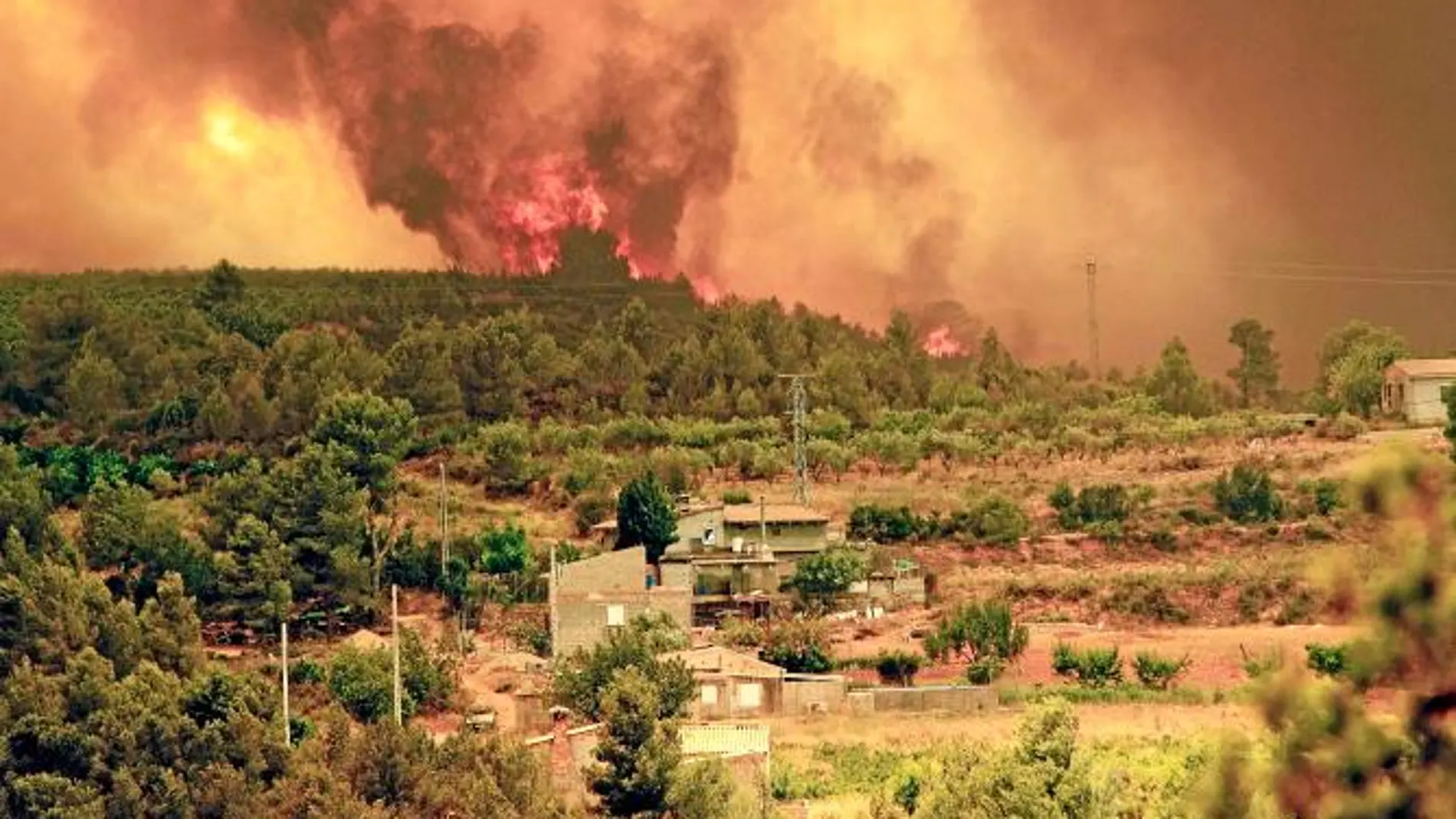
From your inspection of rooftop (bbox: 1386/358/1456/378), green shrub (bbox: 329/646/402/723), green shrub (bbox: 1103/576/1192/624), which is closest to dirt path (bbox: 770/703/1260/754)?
green shrub (bbox: 329/646/402/723)

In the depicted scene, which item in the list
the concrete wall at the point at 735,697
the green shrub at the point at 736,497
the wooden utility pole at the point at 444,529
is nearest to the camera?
the concrete wall at the point at 735,697

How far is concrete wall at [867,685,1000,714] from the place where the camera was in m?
36.7

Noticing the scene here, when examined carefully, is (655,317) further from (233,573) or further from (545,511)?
(233,573)

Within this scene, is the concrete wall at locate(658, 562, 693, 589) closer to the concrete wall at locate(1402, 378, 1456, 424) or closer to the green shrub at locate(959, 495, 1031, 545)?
the green shrub at locate(959, 495, 1031, 545)

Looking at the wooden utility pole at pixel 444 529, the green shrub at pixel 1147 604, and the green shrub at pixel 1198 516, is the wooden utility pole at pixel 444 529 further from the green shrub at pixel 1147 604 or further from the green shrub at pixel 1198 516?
the green shrub at pixel 1198 516

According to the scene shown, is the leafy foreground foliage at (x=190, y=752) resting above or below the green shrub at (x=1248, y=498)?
below

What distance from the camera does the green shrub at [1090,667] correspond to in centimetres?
3834

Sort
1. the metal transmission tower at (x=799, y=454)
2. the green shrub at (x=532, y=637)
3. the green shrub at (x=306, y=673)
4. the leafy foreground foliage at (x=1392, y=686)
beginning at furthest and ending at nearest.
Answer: the metal transmission tower at (x=799, y=454) → the green shrub at (x=532, y=637) → the green shrub at (x=306, y=673) → the leafy foreground foliage at (x=1392, y=686)

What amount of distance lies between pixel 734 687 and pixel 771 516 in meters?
10.1

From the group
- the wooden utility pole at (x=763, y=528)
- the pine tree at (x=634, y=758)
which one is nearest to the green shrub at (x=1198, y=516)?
the wooden utility pole at (x=763, y=528)

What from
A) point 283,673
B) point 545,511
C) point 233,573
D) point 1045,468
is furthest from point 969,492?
point 283,673

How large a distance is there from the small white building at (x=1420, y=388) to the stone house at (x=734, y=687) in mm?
23916

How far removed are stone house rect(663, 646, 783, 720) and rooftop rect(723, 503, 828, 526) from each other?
8.93 metres

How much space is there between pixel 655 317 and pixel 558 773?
134ft
